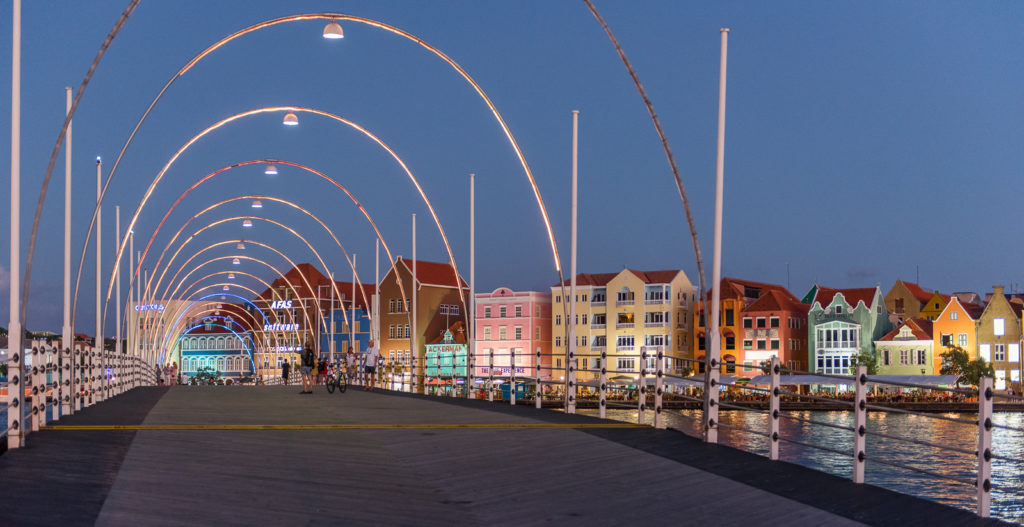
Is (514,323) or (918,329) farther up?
(514,323)

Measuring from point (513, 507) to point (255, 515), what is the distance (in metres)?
2.24

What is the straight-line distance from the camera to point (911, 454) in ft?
197

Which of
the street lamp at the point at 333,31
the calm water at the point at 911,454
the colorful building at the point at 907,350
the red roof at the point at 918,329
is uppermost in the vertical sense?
the street lamp at the point at 333,31

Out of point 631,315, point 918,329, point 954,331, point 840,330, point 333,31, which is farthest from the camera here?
point 631,315

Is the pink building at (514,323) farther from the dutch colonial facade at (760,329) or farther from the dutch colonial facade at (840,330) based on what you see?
the dutch colonial facade at (840,330)

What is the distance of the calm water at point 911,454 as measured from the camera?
35.8 meters

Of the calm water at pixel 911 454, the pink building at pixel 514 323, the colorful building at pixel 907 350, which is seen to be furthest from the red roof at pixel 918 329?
the pink building at pixel 514 323

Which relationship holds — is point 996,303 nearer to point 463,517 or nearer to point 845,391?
point 845,391

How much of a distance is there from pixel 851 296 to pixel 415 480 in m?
106

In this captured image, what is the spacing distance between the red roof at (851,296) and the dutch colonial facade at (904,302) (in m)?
5.90

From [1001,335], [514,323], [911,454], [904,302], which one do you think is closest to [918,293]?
[904,302]

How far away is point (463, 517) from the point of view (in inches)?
374

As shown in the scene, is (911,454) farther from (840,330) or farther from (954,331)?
(840,330)

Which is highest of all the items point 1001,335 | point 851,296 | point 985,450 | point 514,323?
point 851,296
